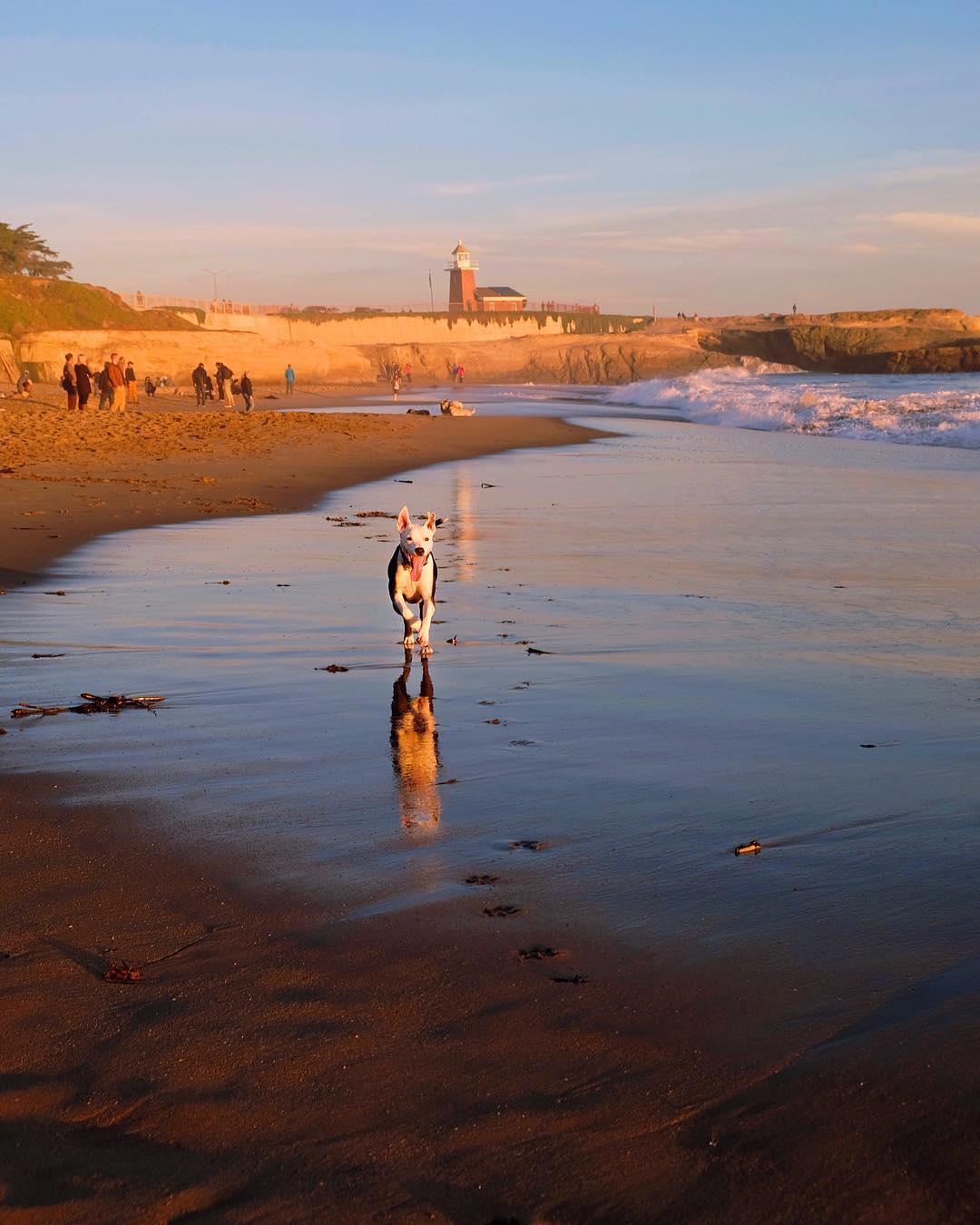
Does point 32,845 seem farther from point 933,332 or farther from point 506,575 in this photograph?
point 933,332

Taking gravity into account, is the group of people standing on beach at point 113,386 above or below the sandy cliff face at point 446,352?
below

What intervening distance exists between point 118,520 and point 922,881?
12.7 meters

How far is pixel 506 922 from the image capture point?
4035 millimetres

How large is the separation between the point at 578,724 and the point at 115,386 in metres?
35.4

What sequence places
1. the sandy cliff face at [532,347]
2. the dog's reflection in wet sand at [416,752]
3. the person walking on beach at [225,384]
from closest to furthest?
the dog's reflection in wet sand at [416,752] < the person walking on beach at [225,384] < the sandy cliff face at [532,347]

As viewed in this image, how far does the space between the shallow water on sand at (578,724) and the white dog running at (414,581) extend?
0.31m

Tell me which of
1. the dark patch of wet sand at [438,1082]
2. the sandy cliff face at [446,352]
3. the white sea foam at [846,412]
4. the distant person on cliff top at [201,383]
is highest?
the sandy cliff face at [446,352]

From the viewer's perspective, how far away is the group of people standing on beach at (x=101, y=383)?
119 feet

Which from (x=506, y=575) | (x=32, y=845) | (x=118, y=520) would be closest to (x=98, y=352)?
(x=118, y=520)

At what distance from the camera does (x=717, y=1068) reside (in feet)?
10.2

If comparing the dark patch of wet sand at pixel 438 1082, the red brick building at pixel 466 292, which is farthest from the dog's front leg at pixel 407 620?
the red brick building at pixel 466 292

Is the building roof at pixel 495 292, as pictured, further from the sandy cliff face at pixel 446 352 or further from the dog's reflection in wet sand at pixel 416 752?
the dog's reflection in wet sand at pixel 416 752

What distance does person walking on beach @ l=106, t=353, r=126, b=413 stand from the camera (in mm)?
38750

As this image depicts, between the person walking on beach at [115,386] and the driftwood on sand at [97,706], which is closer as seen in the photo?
the driftwood on sand at [97,706]
